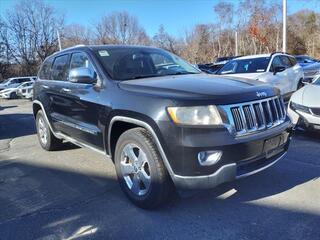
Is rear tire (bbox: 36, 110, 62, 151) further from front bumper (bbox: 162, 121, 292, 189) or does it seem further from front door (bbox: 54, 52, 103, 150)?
front bumper (bbox: 162, 121, 292, 189)

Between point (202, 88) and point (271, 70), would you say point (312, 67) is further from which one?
point (202, 88)

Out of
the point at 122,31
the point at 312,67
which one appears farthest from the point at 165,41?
the point at 312,67

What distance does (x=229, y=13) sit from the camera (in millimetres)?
50969

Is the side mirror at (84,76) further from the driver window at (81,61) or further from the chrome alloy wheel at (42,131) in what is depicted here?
the chrome alloy wheel at (42,131)

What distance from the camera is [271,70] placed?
10.2 metres

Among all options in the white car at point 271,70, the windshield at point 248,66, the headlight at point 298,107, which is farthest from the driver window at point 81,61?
the windshield at point 248,66

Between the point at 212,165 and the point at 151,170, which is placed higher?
the point at 212,165

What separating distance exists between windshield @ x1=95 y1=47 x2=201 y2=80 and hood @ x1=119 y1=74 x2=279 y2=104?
1.01 ft

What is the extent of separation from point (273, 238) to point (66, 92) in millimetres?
3358

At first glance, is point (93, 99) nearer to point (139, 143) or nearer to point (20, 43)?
point (139, 143)

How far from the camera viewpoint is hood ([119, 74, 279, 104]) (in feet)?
11.3

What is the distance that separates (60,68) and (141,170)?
2.72 m

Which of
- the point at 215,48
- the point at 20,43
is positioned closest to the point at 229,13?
the point at 215,48

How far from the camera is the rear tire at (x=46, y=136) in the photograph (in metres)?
6.41
